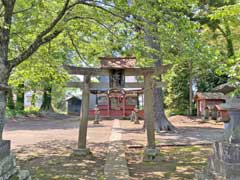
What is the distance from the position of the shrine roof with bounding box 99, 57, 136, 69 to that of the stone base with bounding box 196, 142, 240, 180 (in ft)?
13.9

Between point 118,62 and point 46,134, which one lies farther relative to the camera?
point 46,134

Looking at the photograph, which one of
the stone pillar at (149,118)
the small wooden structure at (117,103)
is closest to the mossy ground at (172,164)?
the stone pillar at (149,118)

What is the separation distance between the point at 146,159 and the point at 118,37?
10.8 ft

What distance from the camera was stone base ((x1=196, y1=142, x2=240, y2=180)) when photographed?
4.99m

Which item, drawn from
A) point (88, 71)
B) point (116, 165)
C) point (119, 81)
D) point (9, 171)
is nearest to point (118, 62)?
point (119, 81)

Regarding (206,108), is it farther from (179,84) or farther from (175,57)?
(175,57)

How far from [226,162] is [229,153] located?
0.15 m

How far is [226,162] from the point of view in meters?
5.10

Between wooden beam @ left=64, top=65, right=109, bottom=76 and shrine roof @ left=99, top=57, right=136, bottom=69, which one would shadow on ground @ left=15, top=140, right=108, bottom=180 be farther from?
shrine roof @ left=99, top=57, right=136, bottom=69

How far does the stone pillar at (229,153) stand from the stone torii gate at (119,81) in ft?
10.3

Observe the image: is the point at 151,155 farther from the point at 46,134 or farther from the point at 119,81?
the point at 46,134

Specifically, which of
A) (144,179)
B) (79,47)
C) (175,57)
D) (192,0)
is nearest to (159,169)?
Result: (144,179)

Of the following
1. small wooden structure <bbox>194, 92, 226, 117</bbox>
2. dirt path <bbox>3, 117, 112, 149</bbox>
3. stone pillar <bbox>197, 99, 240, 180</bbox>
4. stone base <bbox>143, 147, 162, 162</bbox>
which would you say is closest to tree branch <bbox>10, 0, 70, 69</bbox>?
stone base <bbox>143, 147, 162, 162</bbox>

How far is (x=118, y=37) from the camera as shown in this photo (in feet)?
27.5
